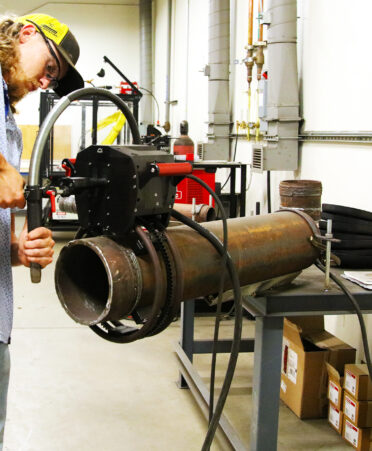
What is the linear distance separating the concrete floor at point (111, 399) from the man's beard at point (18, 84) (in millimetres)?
1284

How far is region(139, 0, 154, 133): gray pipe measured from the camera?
26.5 feet

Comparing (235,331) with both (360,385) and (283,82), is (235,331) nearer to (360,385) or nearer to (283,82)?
(360,385)

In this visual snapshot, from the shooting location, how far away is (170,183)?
1.08 m

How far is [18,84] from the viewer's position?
124 centimetres

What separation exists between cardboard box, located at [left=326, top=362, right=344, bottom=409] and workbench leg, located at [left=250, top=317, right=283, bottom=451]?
1.93 feet

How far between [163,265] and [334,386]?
1289mm

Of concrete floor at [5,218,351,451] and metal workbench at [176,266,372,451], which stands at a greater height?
metal workbench at [176,266,372,451]

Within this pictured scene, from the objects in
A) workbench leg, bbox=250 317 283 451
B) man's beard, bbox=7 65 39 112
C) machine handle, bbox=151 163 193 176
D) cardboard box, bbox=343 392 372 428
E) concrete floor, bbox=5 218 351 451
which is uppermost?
man's beard, bbox=7 65 39 112

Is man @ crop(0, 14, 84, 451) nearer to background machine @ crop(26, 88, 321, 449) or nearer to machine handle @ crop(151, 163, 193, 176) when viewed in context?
background machine @ crop(26, 88, 321, 449)

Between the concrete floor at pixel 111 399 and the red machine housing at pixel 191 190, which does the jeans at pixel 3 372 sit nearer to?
the concrete floor at pixel 111 399

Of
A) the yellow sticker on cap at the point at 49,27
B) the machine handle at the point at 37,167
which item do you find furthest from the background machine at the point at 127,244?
the yellow sticker on cap at the point at 49,27

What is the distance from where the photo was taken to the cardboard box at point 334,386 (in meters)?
2.05

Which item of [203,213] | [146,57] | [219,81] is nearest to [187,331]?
[203,213]

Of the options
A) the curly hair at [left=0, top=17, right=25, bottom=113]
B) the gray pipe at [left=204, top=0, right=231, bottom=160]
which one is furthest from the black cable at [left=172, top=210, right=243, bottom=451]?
the gray pipe at [left=204, top=0, right=231, bottom=160]
